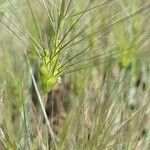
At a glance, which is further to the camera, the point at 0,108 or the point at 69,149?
the point at 0,108

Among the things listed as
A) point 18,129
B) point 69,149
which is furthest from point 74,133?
point 18,129

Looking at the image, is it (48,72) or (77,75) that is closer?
(48,72)

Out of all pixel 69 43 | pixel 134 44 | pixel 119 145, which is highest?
pixel 69 43

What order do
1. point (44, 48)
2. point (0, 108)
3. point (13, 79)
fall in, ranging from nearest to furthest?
point (44, 48)
point (0, 108)
point (13, 79)

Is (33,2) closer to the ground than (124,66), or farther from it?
farther from it

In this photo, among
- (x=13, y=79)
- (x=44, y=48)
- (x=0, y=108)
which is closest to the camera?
(x=44, y=48)

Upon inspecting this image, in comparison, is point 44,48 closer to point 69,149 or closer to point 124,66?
point 69,149

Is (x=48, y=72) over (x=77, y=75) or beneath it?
over
